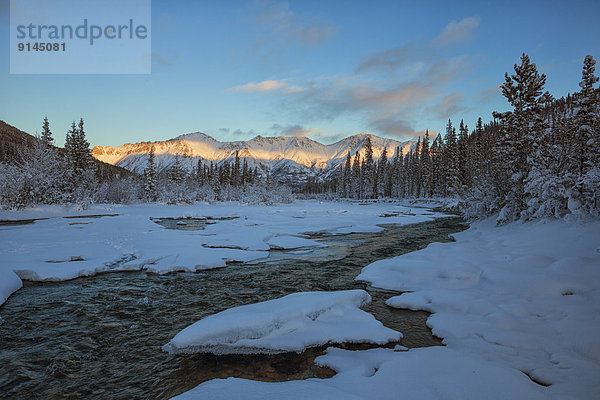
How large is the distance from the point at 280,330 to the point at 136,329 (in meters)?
2.50

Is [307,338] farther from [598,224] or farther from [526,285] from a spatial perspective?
[598,224]

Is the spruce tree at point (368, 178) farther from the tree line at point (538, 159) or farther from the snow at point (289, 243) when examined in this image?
the snow at point (289, 243)

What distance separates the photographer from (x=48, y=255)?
28.5ft

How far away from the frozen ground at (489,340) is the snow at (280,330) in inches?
15.4

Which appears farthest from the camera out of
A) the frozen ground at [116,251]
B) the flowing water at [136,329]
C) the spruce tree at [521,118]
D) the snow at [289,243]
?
the spruce tree at [521,118]

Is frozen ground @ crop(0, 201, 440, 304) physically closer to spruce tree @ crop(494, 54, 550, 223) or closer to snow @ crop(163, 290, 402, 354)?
snow @ crop(163, 290, 402, 354)

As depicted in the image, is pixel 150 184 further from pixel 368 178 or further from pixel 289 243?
pixel 368 178

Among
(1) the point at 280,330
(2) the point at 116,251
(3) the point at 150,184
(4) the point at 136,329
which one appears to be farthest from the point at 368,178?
(4) the point at 136,329

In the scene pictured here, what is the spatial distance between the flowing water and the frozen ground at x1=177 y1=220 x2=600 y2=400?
482 mm

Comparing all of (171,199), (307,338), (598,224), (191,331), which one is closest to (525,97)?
(598,224)

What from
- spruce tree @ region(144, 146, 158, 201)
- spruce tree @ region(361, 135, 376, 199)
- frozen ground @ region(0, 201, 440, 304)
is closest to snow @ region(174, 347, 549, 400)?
frozen ground @ region(0, 201, 440, 304)

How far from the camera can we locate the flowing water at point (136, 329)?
3.46 metres

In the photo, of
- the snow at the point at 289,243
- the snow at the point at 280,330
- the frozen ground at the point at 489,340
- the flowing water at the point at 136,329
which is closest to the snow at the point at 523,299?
the frozen ground at the point at 489,340

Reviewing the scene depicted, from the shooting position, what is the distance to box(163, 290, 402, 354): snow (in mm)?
4062
